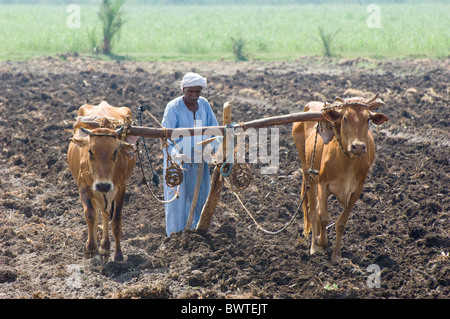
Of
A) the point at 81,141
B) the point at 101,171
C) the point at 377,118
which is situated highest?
the point at 377,118

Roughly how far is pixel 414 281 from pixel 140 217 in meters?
3.75

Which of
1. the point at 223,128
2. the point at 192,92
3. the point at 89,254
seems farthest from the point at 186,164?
the point at 89,254

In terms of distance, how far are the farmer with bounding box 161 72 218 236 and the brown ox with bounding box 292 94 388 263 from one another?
4.26ft

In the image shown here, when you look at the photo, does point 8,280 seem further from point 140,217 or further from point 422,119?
point 422,119

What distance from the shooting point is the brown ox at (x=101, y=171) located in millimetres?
5945

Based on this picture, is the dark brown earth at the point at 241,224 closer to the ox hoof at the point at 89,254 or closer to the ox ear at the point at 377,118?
the ox hoof at the point at 89,254

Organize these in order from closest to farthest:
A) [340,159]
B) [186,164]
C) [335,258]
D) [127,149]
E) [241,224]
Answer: [127,149] → [340,159] → [335,258] → [186,164] → [241,224]

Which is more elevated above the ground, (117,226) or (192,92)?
(192,92)

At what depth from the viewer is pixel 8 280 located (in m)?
6.27

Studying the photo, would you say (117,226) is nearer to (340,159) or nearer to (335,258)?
(335,258)

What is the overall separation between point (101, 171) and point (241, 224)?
105 inches

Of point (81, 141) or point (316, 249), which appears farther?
point (316, 249)

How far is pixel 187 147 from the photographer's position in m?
7.29
